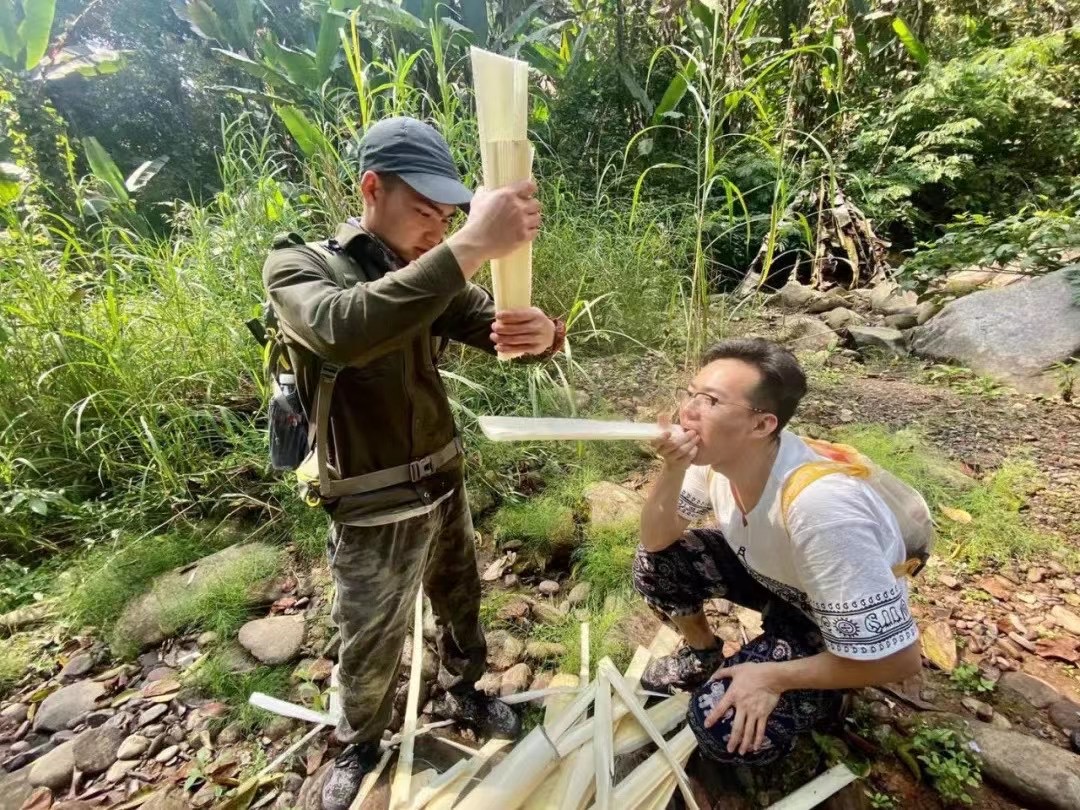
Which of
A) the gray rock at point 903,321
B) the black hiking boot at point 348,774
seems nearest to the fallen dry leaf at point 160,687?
the black hiking boot at point 348,774

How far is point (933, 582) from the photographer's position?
7.64 feet

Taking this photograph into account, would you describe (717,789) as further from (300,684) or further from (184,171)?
(184,171)

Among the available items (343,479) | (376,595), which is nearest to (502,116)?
(343,479)

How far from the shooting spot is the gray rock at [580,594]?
7.86ft

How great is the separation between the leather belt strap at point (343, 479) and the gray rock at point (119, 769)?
4.82 feet

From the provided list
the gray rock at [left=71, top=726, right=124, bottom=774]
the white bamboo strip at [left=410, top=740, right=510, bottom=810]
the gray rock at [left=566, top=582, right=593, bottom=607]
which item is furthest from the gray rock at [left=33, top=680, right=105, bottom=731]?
the gray rock at [left=566, top=582, right=593, bottom=607]

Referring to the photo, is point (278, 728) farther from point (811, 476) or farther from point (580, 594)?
point (811, 476)

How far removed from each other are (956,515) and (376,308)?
285 cm

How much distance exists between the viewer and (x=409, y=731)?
1.77 metres

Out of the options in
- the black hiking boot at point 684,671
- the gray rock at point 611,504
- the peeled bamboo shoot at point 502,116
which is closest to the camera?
the peeled bamboo shoot at point 502,116

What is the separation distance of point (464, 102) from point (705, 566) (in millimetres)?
3860

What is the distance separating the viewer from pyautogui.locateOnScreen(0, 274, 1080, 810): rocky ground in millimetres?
1626

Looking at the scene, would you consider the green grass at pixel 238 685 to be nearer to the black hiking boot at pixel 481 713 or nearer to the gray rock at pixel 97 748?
the gray rock at pixel 97 748

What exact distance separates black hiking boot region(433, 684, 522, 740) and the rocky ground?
0.06m
